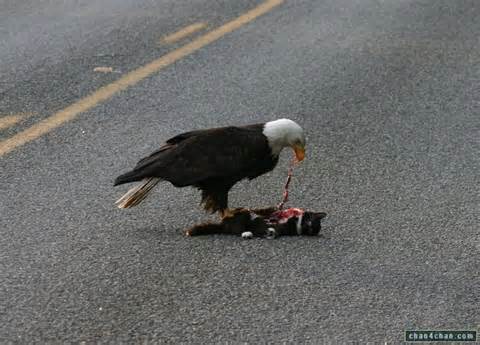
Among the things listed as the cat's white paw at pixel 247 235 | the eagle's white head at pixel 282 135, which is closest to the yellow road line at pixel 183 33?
the eagle's white head at pixel 282 135

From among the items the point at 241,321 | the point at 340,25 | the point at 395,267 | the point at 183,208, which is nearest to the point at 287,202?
the point at 183,208

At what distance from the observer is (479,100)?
26.8ft

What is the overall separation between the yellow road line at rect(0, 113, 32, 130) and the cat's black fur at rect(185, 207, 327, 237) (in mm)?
2154

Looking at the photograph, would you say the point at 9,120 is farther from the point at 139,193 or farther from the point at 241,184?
the point at 139,193

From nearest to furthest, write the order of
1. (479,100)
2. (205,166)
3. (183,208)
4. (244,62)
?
(205,166)
(183,208)
(479,100)
(244,62)

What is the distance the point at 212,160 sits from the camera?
5137 millimetres

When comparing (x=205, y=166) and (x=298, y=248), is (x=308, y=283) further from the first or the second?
(x=205, y=166)

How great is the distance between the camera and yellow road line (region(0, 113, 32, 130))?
6.98 m

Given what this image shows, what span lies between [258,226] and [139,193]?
569mm

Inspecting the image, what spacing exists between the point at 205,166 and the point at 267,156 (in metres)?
0.29

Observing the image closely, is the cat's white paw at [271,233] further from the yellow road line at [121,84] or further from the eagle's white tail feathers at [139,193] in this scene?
the yellow road line at [121,84]

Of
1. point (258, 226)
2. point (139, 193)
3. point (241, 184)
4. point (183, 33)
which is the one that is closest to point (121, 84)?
point (183, 33)

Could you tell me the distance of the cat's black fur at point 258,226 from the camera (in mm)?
5211

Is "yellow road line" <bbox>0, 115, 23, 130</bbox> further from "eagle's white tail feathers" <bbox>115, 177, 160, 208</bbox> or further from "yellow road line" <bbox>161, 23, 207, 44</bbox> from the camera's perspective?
"yellow road line" <bbox>161, 23, 207, 44</bbox>
